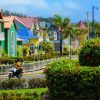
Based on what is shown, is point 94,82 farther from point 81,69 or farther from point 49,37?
point 49,37

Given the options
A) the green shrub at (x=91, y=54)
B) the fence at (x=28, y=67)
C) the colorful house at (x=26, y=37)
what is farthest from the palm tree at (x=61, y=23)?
the green shrub at (x=91, y=54)

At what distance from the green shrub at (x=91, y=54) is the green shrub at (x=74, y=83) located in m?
1.32

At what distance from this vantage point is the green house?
7094 cm

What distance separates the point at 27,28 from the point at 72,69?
3037 inches

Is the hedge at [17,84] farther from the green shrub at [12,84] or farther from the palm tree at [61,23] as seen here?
the palm tree at [61,23]

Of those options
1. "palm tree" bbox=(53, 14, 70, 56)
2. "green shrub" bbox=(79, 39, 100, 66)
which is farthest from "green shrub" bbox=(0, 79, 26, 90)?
"palm tree" bbox=(53, 14, 70, 56)

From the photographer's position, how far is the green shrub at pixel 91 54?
57.8ft

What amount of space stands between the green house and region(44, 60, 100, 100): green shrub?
178ft

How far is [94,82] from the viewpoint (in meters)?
16.0

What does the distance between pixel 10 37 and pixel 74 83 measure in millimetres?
56454

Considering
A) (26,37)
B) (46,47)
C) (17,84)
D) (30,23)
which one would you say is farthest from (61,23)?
(17,84)

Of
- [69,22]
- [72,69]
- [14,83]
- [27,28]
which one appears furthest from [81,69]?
[69,22]

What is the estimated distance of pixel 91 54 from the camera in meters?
17.7

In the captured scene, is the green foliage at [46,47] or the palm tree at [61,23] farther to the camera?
the palm tree at [61,23]
